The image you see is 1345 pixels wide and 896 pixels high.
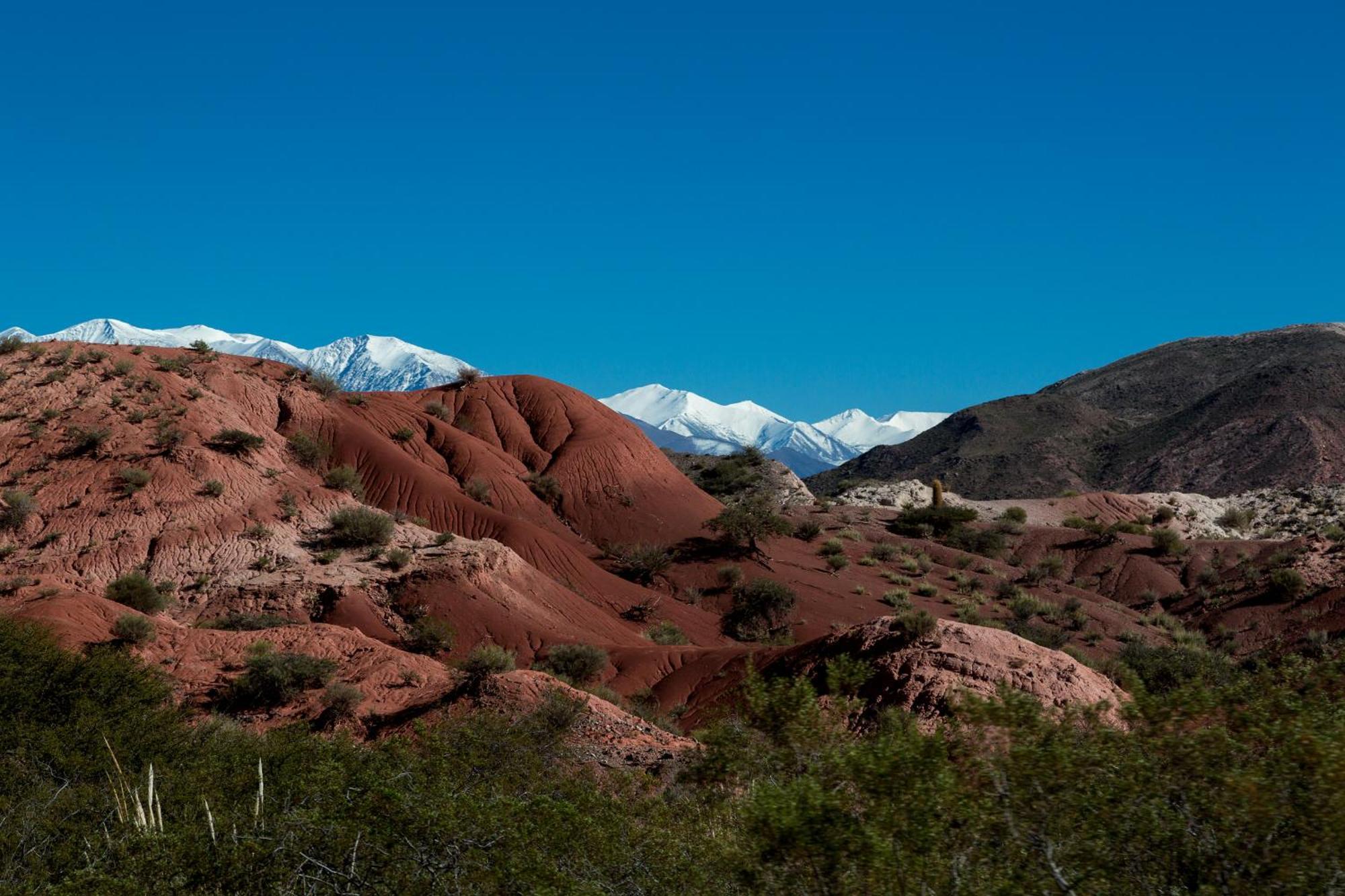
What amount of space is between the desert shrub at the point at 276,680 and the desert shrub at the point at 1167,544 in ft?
160

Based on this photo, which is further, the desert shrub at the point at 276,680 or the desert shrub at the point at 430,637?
the desert shrub at the point at 430,637

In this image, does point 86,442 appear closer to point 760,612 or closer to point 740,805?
point 760,612

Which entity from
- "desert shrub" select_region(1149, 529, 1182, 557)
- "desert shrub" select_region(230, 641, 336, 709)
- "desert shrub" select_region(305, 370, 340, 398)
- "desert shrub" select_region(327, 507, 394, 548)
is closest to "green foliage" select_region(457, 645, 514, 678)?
"desert shrub" select_region(230, 641, 336, 709)

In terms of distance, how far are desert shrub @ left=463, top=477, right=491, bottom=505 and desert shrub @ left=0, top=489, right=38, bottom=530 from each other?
717 inches

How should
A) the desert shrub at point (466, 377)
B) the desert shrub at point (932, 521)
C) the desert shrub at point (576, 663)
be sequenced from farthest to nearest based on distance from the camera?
the desert shrub at point (466, 377) < the desert shrub at point (932, 521) < the desert shrub at point (576, 663)

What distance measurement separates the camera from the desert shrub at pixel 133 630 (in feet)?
83.4

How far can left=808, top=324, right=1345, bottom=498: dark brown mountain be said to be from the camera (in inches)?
4006

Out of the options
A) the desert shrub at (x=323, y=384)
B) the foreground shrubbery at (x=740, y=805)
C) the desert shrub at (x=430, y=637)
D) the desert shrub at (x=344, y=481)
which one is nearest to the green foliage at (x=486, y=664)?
the foreground shrubbery at (x=740, y=805)

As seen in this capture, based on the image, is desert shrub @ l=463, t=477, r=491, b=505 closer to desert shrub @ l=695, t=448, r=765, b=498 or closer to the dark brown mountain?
desert shrub @ l=695, t=448, r=765, b=498

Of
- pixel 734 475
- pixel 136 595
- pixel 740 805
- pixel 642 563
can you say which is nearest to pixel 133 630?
pixel 136 595

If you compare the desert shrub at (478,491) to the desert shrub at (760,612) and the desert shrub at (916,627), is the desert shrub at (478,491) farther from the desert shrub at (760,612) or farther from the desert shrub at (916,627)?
the desert shrub at (916,627)

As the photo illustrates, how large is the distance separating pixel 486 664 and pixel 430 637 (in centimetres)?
897

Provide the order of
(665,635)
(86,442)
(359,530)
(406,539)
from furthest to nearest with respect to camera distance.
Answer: (665,635) < (86,442) < (406,539) < (359,530)

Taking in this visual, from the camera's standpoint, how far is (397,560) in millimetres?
37719
